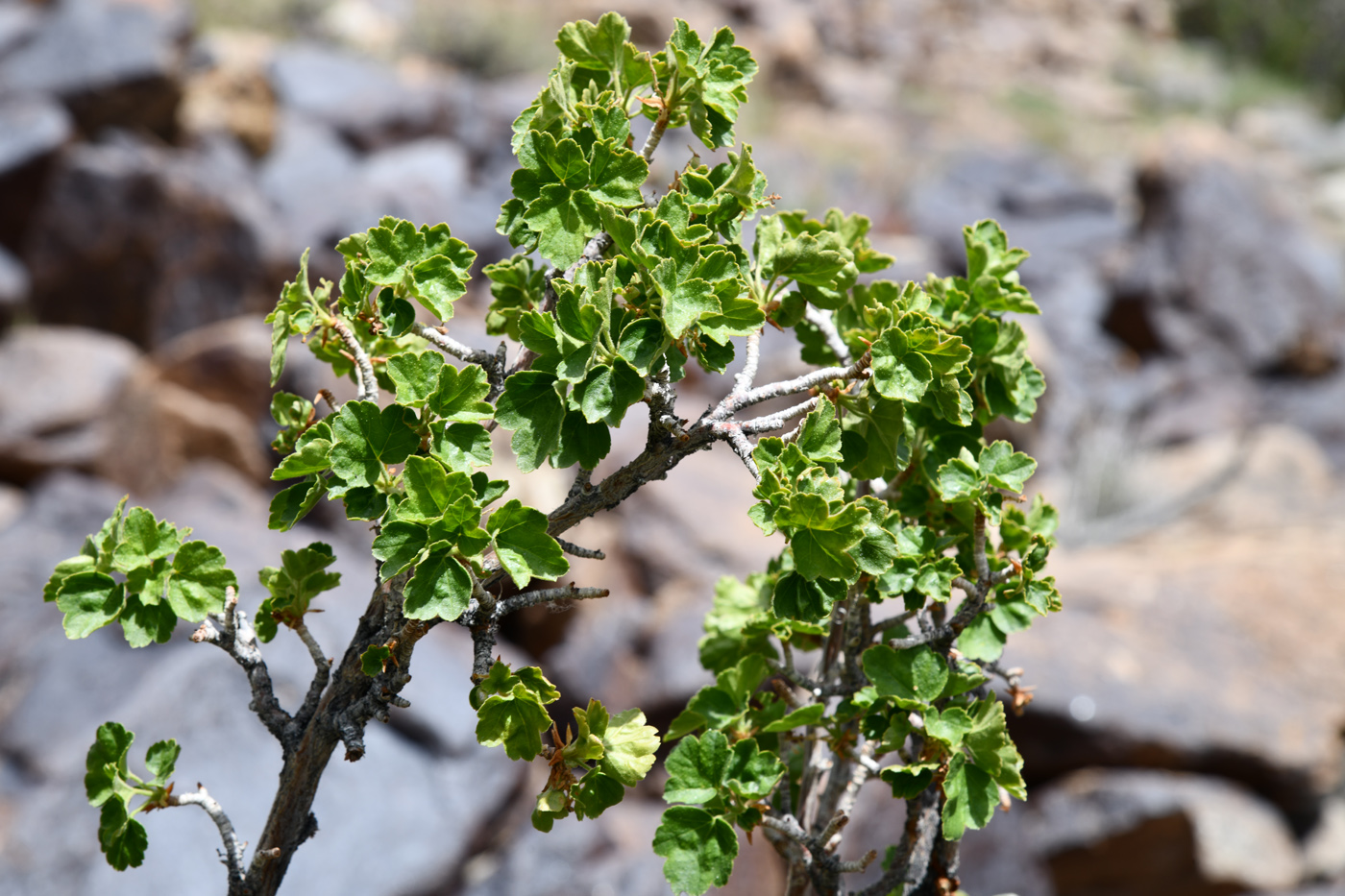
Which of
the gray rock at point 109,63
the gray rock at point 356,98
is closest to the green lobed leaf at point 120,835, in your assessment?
the gray rock at point 109,63

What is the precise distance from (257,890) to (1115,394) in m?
8.68

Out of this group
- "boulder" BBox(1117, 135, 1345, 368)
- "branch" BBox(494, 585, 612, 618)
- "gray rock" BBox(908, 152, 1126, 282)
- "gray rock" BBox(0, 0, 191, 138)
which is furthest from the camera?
"gray rock" BBox(908, 152, 1126, 282)

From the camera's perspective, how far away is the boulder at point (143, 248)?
23.4 ft

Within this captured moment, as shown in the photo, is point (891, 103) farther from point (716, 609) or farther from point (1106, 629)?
point (716, 609)

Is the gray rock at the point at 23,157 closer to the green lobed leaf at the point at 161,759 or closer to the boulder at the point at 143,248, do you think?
the boulder at the point at 143,248

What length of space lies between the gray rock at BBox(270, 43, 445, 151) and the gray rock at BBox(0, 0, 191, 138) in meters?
1.50

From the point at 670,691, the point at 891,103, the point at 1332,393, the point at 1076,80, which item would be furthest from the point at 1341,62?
the point at 670,691

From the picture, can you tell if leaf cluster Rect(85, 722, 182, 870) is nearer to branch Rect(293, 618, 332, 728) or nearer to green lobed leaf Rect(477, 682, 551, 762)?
branch Rect(293, 618, 332, 728)

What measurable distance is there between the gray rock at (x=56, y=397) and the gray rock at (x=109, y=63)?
1803 millimetres

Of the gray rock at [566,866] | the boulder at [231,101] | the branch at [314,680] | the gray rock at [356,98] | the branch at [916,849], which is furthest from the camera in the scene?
the gray rock at [356,98]

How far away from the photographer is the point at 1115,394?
869 centimetres

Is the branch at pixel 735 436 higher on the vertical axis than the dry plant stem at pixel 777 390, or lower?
lower


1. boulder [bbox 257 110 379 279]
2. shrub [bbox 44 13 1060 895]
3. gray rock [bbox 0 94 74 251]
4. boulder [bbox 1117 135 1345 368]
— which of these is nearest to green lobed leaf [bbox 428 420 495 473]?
shrub [bbox 44 13 1060 895]

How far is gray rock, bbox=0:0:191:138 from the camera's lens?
7688mm
